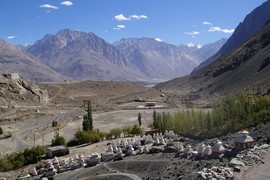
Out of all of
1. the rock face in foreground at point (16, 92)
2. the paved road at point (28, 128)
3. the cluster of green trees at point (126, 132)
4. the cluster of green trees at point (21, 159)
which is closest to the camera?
the cluster of green trees at point (21, 159)

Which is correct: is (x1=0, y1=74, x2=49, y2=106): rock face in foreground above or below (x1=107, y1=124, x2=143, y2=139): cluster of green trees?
above

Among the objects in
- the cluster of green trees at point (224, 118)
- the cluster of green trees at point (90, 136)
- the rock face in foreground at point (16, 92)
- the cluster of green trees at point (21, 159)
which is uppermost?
the rock face in foreground at point (16, 92)

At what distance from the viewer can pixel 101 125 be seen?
9950 cm

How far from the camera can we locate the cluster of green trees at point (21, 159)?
186 feet

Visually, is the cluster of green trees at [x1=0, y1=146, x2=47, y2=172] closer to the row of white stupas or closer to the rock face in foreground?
the row of white stupas

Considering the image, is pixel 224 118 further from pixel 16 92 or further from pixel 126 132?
pixel 16 92

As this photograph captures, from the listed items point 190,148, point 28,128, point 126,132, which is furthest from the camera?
point 28,128

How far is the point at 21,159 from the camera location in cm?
5838

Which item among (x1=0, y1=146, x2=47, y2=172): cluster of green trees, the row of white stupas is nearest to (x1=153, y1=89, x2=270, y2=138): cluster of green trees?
the row of white stupas

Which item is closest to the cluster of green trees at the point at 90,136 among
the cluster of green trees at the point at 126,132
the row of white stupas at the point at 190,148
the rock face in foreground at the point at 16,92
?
the cluster of green trees at the point at 126,132

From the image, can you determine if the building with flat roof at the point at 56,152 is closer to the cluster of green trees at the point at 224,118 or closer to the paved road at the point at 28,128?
the paved road at the point at 28,128

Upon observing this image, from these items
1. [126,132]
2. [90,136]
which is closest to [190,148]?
[90,136]

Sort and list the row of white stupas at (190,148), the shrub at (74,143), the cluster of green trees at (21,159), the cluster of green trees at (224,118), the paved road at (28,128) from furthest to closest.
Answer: the paved road at (28,128), the shrub at (74,143), the cluster of green trees at (224,118), the cluster of green trees at (21,159), the row of white stupas at (190,148)

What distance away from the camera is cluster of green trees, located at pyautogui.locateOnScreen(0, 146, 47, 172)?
56719 millimetres
